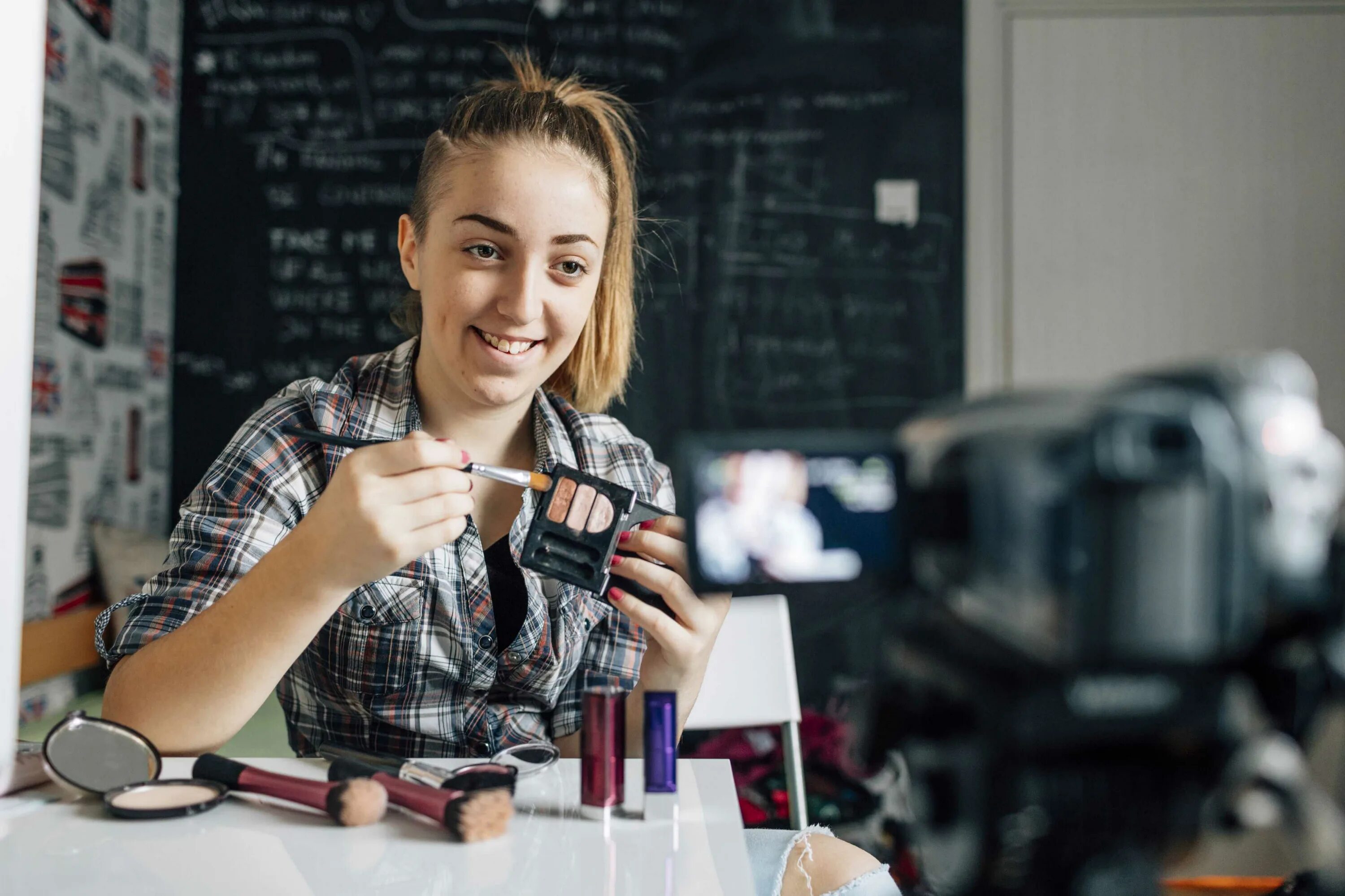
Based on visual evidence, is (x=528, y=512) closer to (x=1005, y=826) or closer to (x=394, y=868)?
(x=394, y=868)

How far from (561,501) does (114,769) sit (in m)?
0.34

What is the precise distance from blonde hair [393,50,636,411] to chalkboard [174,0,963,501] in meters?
1.00

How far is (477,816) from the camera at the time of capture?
592mm

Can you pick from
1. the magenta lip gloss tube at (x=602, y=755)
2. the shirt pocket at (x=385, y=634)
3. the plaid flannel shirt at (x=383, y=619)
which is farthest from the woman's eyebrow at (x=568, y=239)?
the magenta lip gloss tube at (x=602, y=755)

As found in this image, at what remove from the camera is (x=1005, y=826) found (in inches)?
9.9

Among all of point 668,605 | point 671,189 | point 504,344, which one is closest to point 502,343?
point 504,344

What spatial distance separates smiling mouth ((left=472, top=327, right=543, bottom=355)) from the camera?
0.99m

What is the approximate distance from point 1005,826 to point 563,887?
346mm

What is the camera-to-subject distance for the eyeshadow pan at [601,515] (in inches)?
30.3

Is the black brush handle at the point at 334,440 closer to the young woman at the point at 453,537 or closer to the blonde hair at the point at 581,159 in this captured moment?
the young woman at the point at 453,537

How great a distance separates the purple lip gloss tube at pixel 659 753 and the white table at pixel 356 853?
14 millimetres

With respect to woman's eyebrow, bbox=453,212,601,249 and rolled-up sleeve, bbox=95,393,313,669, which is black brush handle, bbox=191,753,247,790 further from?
woman's eyebrow, bbox=453,212,601,249

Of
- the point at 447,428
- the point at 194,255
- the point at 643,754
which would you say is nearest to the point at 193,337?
the point at 194,255

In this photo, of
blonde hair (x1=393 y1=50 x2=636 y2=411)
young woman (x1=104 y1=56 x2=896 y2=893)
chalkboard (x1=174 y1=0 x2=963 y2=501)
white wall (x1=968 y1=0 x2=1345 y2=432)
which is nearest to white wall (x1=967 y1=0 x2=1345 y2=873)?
white wall (x1=968 y1=0 x2=1345 y2=432)
